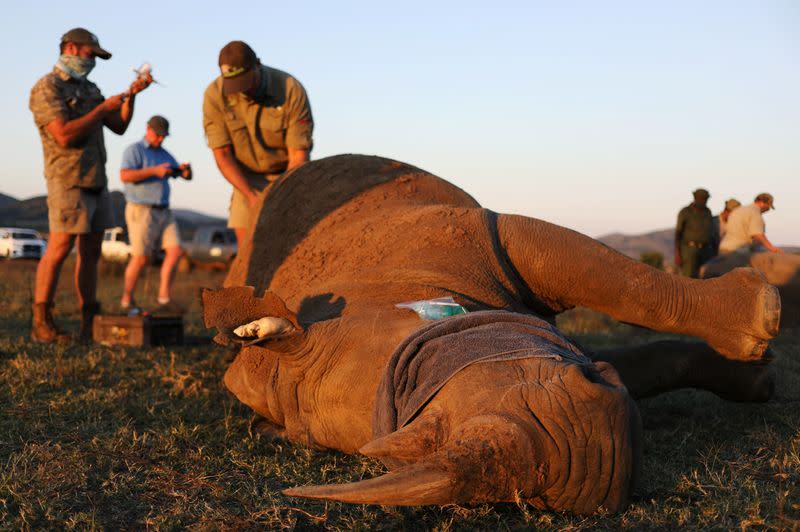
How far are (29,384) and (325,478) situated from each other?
2.63 meters

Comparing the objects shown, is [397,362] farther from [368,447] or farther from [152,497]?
→ [152,497]

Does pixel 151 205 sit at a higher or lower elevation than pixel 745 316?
higher

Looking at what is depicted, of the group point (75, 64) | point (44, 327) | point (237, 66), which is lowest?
point (44, 327)

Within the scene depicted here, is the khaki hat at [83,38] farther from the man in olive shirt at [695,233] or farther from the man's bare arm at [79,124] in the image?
the man in olive shirt at [695,233]

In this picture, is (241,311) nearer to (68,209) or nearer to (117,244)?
(68,209)

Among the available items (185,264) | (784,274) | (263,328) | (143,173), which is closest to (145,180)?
(143,173)

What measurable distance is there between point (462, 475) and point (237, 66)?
4.98m

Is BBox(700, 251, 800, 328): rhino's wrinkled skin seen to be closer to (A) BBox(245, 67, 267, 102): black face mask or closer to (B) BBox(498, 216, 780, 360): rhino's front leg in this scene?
(B) BBox(498, 216, 780, 360): rhino's front leg

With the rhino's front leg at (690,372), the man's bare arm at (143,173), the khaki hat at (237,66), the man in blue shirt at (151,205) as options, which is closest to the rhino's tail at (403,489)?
the rhino's front leg at (690,372)

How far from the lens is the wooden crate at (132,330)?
7332 mm

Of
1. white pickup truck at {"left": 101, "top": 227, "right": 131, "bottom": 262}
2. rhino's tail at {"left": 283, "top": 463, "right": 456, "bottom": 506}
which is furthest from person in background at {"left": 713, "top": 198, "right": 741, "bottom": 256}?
white pickup truck at {"left": 101, "top": 227, "right": 131, "bottom": 262}

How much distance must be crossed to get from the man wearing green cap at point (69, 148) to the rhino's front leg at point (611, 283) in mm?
3983

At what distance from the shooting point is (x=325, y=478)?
11.9ft

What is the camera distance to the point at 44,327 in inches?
286
